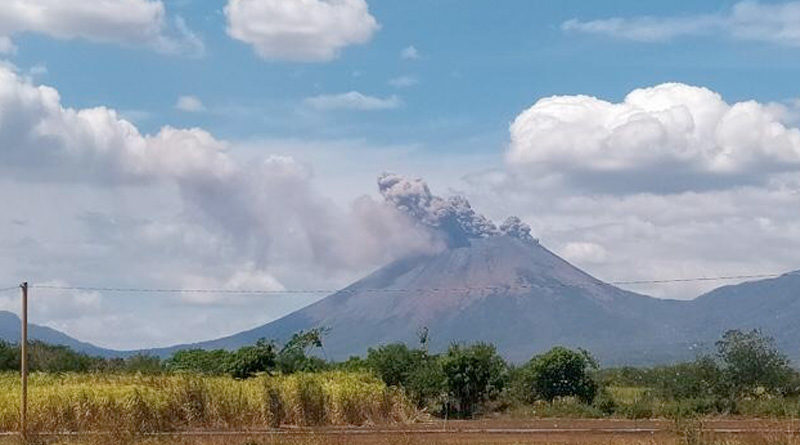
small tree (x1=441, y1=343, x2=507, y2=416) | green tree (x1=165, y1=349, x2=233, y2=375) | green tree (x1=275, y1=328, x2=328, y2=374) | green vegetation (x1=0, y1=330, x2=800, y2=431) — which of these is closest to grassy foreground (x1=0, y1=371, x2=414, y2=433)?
green vegetation (x1=0, y1=330, x2=800, y2=431)

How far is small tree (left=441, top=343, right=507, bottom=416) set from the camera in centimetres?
5088

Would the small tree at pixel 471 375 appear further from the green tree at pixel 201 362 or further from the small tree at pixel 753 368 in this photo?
the small tree at pixel 753 368

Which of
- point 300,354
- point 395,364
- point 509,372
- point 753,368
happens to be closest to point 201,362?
point 300,354

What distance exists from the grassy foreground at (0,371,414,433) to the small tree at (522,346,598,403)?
11044mm

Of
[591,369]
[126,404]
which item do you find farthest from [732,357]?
[126,404]

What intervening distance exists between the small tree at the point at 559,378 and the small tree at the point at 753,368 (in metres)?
6.20

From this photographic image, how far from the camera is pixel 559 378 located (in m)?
55.2

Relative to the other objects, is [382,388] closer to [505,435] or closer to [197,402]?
[197,402]

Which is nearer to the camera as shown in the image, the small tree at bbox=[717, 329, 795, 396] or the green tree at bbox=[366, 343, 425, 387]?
the green tree at bbox=[366, 343, 425, 387]

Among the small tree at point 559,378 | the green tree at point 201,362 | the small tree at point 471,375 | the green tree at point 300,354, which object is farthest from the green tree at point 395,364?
the green tree at point 201,362

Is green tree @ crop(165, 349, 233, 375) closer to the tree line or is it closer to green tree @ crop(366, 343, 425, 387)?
the tree line

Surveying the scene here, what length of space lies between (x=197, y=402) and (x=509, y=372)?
1859cm

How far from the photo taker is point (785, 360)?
56406 mm

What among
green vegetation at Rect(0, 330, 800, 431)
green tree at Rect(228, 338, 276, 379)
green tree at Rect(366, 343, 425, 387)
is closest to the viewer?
green vegetation at Rect(0, 330, 800, 431)
